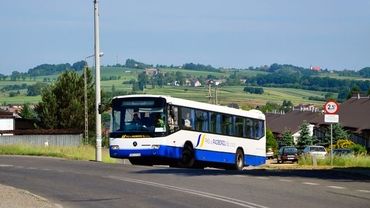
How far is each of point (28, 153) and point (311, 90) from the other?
127 m

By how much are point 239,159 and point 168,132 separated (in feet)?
22.8

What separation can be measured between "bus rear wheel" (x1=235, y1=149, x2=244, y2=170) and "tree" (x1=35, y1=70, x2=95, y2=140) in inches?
1458

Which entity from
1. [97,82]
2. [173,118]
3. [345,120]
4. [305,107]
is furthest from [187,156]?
[305,107]

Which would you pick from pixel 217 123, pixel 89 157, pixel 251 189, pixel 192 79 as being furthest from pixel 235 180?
pixel 192 79

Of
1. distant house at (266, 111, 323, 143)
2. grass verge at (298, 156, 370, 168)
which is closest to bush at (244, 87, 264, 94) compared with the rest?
distant house at (266, 111, 323, 143)

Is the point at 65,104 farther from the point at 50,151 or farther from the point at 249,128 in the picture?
the point at 249,128

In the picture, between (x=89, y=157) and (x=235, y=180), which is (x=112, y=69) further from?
(x=235, y=180)

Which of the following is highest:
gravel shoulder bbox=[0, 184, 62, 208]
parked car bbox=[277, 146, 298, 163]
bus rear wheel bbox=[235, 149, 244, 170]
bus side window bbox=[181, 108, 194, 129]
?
bus side window bbox=[181, 108, 194, 129]

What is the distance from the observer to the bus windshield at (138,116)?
29688 millimetres

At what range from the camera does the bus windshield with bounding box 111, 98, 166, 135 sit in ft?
97.4

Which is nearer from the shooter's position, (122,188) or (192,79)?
(122,188)

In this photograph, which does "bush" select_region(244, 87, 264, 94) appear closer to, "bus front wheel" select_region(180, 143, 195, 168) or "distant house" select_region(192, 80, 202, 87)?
"distant house" select_region(192, 80, 202, 87)

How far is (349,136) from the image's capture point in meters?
83.4

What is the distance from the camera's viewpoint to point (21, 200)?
16156mm
